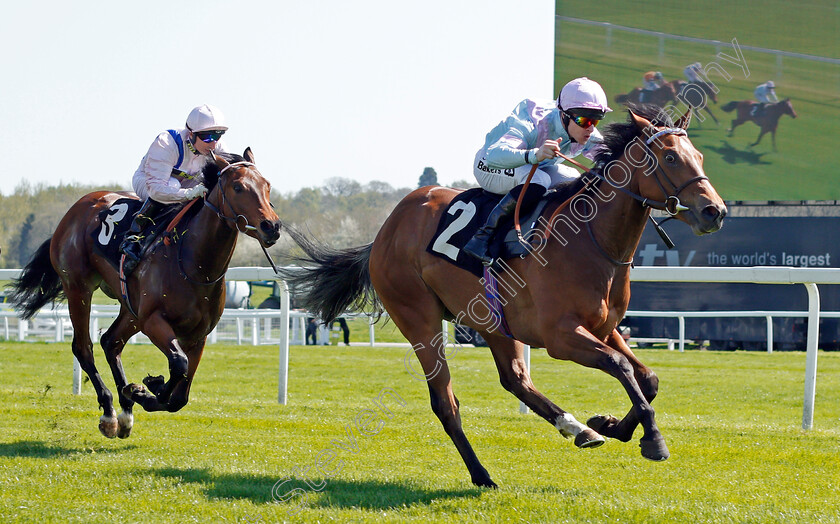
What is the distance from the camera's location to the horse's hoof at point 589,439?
162 inches

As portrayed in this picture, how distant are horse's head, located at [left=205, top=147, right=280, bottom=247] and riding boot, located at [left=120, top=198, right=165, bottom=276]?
566 millimetres

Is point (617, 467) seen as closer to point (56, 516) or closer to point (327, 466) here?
point (327, 466)

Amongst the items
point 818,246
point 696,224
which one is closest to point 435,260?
point 696,224

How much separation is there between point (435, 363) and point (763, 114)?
1845 centimetres

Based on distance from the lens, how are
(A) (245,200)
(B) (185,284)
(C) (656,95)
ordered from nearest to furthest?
(A) (245,200) → (B) (185,284) → (C) (656,95)

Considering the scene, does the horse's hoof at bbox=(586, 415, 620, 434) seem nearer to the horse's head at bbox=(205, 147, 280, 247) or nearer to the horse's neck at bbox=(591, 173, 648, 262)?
the horse's neck at bbox=(591, 173, 648, 262)

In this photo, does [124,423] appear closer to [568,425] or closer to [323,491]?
[323,491]

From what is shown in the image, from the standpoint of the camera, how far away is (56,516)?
146 inches

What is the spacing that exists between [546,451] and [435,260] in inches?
49.9

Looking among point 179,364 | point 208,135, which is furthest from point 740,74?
point 179,364

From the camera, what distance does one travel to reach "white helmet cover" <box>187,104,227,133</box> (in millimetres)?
5867

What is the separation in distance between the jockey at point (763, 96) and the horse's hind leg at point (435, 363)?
17977 mm

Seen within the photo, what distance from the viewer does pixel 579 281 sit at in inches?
169

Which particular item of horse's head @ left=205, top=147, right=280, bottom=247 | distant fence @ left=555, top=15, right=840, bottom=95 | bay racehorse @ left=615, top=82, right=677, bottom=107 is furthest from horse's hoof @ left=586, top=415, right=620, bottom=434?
distant fence @ left=555, top=15, right=840, bottom=95
